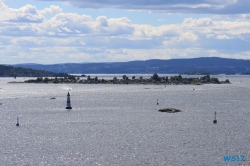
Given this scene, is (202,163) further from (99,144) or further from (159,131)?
(159,131)

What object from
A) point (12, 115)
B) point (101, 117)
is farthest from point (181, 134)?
point (12, 115)

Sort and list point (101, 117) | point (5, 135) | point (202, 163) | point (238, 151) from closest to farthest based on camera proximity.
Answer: point (202, 163) → point (238, 151) → point (5, 135) → point (101, 117)

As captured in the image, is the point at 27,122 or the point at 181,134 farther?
the point at 27,122

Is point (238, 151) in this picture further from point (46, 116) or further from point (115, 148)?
point (46, 116)

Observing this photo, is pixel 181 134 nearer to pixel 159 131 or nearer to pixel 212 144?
pixel 159 131

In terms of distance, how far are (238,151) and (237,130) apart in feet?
86.9

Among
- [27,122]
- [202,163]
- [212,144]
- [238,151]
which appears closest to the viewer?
[202,163]

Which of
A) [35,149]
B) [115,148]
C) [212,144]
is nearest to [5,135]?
[35,149]

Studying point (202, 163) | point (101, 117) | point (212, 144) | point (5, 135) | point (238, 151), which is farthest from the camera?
point (101, 117)

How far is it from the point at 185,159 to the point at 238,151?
10.7 metres

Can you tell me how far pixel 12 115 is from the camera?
14475cm

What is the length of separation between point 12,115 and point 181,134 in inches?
2412

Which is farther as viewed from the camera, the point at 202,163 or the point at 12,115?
the point at 12,115

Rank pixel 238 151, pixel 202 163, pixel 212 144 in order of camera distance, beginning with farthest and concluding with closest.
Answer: pixel 212 144
pixel 238 151
pixel 202 163
